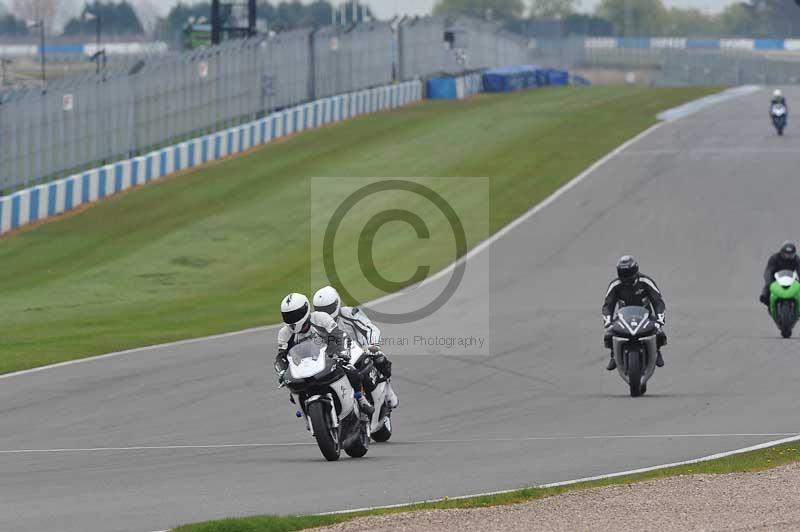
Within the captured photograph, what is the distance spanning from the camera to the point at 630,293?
18.1m

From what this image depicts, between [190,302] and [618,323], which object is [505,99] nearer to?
[190,302]

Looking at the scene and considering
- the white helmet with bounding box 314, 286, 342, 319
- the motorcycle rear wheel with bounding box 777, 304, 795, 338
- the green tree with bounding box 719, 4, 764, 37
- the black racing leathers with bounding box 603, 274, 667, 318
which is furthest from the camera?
the green tree with bounding box 719, 4, 764, 37

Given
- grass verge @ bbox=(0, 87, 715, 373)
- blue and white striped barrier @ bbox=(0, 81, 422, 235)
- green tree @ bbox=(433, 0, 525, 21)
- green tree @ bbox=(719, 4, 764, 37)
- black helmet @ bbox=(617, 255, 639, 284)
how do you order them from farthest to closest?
green tree @ bbox=(433, 0, 525, 21)
green tree @ bbox=(719, 4, 764, 37)
blue and white striped barrier @ bbox=(0, 81, 422, 235)
grass verge @ bbox=(0, 87, 715, 373)
black helmet @ bbox=(617, 255, 639, 284)

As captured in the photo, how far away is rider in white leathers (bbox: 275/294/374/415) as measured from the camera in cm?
1286

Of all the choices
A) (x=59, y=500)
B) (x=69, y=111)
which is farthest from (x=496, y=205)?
(x=59, y=500)

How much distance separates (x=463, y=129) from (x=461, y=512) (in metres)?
44.1

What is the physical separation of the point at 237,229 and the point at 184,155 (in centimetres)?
1005

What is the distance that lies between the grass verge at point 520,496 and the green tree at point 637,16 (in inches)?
5834

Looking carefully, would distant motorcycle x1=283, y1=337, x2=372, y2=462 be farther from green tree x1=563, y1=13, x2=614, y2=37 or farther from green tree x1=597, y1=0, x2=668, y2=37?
green tree x1=563, y1=13, x2=614, y2=37

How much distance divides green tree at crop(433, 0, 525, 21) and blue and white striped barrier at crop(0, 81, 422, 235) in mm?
124245

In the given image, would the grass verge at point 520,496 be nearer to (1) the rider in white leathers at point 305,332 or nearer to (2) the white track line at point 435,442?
(2) the white track line at point 435,442

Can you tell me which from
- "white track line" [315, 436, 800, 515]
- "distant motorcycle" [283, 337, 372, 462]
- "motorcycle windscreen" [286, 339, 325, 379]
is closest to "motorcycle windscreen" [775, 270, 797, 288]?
"white track line" [315, 436, 800, 515]

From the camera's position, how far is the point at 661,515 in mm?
9938

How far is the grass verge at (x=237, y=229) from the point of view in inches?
999
